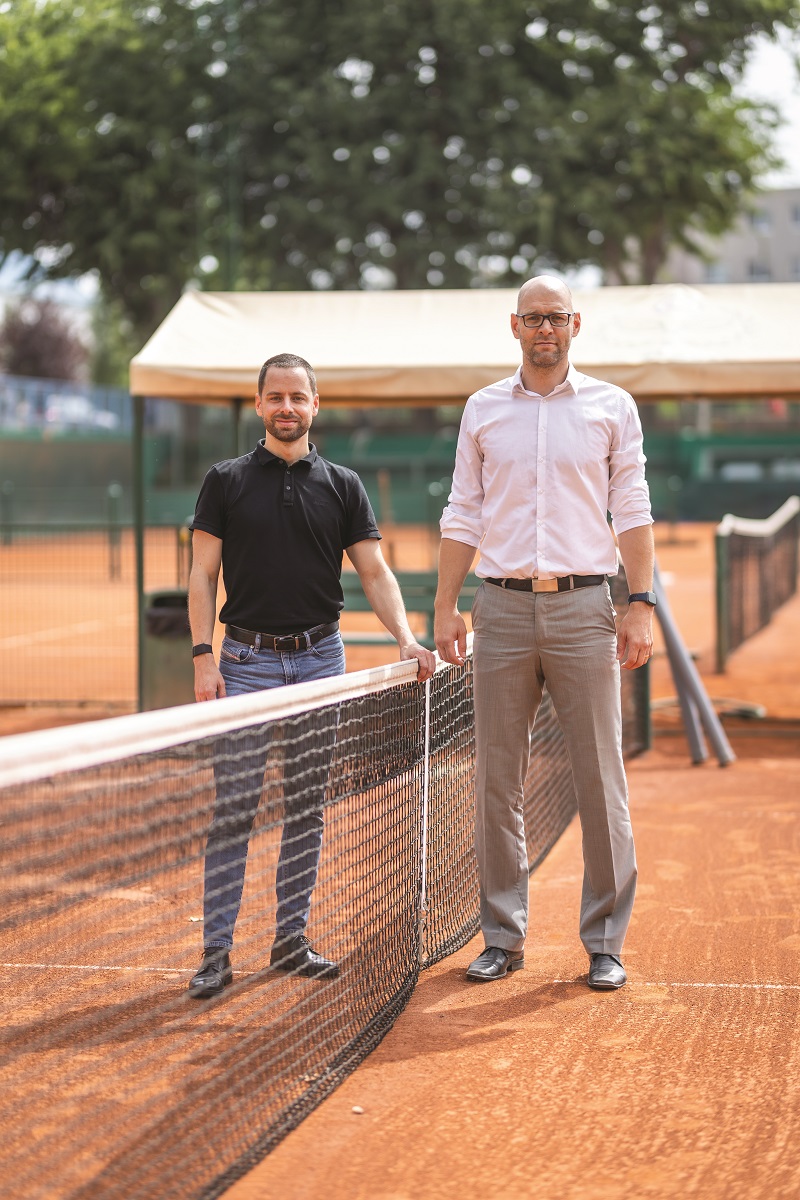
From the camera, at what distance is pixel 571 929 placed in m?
5.68

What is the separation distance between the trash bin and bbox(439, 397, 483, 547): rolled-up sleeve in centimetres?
457

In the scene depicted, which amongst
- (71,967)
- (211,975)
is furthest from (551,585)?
(71,967)

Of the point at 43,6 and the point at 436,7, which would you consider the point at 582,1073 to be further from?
the point at 43,6

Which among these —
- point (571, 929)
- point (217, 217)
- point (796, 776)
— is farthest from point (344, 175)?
point (571, 929)

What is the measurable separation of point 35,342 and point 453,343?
57.5 metres

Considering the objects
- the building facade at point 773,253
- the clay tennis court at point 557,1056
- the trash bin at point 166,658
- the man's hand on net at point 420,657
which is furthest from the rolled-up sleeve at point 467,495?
the building facade at point 773,253

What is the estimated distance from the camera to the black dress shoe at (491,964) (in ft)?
16.3

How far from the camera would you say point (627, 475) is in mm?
4738

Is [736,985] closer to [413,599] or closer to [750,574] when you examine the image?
[413,599]

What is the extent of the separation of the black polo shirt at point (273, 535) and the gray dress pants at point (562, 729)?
1.77 feet

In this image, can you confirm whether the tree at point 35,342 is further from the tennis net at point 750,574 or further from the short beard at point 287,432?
the short beard at point 287,432

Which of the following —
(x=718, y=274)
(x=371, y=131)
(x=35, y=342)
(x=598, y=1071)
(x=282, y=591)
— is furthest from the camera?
(x=718, y=274)

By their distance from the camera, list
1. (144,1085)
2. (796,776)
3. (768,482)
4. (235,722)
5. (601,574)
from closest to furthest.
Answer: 1. (235,722)
2. (144,1085)
3. (601,574)
4. (796,776)
5. (768,482)

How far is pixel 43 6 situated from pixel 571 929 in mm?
34609
